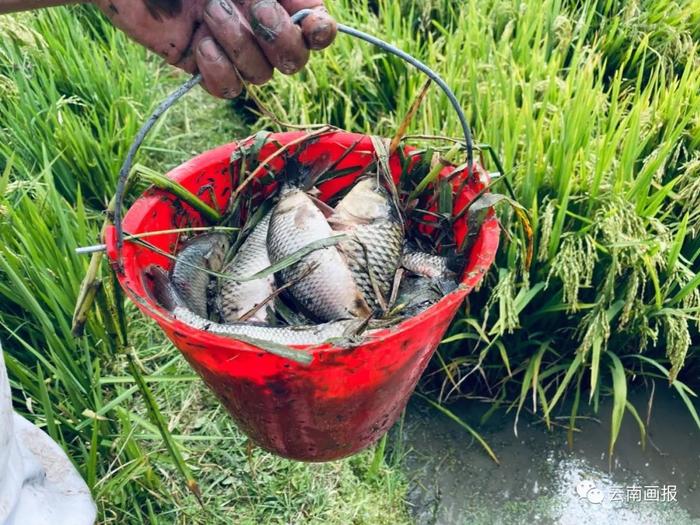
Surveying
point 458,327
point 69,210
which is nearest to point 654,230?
point 458,327

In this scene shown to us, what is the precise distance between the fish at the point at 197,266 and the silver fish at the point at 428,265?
396 mm

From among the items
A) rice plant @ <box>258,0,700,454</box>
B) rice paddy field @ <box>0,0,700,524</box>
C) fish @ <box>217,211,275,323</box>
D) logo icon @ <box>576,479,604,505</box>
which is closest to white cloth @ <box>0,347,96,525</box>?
rice paddy field @ <box>0,0,700,524</box>

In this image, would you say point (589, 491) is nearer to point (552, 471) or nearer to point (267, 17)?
point (552, 471)

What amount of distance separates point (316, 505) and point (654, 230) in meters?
1.11

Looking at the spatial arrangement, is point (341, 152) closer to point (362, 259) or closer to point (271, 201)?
point (271, 201)

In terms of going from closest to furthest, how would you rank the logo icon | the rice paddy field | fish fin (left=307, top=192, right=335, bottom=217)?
1. fish fin (left=307, top=192, right=335, bottom=217)
2. the rice paddy field
3. the logo icon

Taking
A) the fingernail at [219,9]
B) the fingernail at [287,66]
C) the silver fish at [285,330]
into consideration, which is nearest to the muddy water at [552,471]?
the silver fish at [285,330]

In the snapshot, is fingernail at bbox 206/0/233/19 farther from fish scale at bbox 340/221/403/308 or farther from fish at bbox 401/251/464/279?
fish at bbox 401/251/464/279

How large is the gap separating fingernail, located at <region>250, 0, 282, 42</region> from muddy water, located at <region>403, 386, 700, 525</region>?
1188 mm

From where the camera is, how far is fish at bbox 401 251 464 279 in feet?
5.03

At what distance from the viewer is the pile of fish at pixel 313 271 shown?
1.47 meters

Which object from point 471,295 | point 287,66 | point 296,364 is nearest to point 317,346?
point 296,364

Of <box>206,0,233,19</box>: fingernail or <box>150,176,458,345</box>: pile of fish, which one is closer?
<box>206,0,233,19</box>: fingernail

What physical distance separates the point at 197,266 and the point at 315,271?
0.75ft
